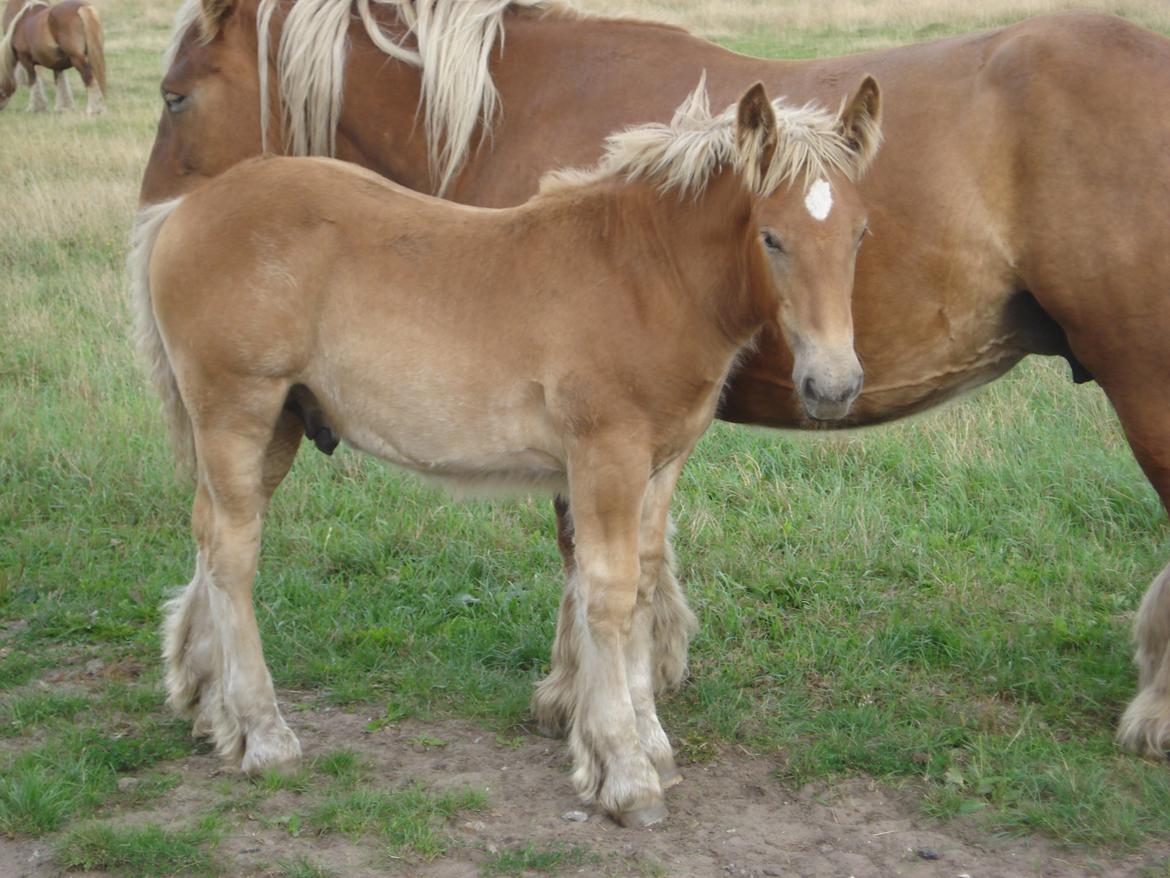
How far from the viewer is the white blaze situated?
294cm

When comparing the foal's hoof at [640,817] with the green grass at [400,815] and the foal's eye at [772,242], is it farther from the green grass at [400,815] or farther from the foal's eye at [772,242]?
the foal's eye at [772,242]

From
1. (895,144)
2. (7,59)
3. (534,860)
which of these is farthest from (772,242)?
(7,59)

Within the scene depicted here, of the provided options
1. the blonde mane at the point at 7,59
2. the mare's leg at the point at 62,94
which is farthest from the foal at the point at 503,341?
the mare's leg at the point at 62,94

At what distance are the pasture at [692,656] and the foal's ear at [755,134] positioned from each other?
1.76 meters

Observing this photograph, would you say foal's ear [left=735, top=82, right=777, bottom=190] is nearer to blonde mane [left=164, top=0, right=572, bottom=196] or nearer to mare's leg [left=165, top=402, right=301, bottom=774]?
blonde mane [left=164, top=0, right=572, bottom=196]

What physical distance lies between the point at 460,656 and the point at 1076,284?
2.33 metres

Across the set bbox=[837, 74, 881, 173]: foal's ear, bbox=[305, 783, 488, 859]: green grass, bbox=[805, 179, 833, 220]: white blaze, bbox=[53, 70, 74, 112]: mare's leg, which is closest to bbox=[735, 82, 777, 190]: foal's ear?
bbox=[805, 179, 833, 220]: white blaze

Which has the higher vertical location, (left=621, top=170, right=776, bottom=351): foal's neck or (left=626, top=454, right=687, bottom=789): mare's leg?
(left=621, top=170, right=776, bottom=351): foal's neck

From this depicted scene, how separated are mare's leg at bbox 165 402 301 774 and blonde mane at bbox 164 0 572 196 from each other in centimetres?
106

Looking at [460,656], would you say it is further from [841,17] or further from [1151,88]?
[841,17]

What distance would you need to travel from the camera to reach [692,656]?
442cm

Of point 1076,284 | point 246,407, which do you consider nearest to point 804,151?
point 1076,284

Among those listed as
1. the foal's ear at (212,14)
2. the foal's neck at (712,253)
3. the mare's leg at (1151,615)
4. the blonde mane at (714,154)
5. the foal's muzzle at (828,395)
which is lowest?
the mare's leg at (1151,615)

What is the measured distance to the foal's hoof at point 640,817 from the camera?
11.2ft
